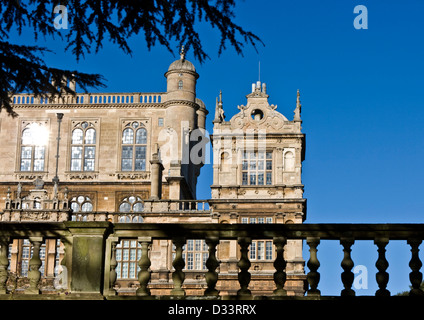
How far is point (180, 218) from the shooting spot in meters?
41.2

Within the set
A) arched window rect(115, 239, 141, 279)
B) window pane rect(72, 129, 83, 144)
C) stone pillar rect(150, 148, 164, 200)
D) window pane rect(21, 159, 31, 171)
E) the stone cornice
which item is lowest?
arched window rect(115, 239, 141, 279)

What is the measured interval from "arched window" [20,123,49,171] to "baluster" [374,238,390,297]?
1675 inches

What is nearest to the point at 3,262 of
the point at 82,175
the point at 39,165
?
the point at 82,175

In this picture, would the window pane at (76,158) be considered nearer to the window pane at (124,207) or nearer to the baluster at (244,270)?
the window pane at (124,207)

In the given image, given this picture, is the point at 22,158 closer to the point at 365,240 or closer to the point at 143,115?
the point at 143,115

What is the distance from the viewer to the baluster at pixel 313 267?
905cm

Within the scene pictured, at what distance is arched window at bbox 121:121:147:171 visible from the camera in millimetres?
49656

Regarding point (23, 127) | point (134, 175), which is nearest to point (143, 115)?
Result: point (134, 175)

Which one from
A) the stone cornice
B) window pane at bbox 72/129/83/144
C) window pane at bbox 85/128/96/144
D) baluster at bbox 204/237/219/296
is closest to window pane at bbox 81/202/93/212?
window pane at bbox 85/128/96/144

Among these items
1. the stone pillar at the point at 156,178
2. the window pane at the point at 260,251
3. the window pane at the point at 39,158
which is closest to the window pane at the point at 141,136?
the window pane at the point at 39,158

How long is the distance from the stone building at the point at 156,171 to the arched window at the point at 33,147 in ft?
0.21

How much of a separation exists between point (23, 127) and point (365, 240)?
43813 millimetres

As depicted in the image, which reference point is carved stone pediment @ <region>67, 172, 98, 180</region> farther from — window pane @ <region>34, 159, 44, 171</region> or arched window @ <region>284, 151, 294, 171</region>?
arched window @ <region>284, 151, 294, 171</region>

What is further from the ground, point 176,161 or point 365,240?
point 176,161
